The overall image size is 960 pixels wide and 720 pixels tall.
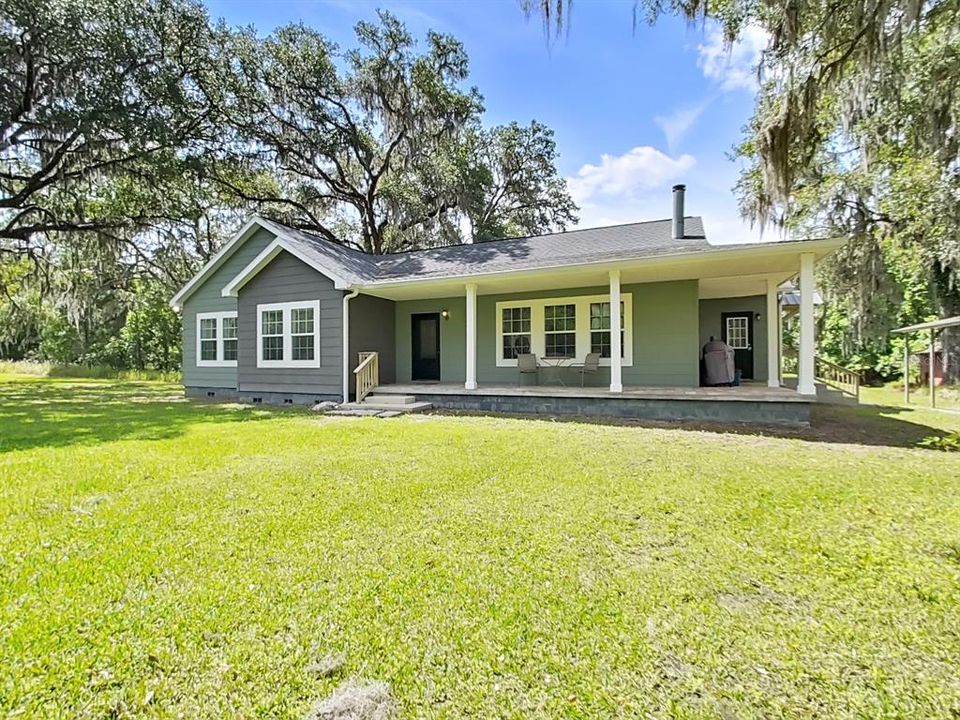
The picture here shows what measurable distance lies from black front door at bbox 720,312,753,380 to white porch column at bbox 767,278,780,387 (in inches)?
54.3

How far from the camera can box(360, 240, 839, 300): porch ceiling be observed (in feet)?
24.0

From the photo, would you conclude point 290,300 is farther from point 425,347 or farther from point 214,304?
point 425,347

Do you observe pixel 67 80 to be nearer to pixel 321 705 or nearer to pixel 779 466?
pixel 321 705

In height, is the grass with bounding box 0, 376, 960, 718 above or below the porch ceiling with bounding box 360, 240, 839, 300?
below

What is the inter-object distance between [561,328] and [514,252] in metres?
2.50

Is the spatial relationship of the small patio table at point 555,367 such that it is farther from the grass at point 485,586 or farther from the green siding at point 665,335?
the grass at point 485,586

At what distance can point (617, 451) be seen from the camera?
18.2ft

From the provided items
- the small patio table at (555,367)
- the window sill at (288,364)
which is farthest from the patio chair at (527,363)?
the window sill at (288,364)

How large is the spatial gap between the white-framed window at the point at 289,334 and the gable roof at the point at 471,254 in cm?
95

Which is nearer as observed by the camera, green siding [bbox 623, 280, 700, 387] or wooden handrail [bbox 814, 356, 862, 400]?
green siding [bbox 623, 280, 700, 387]

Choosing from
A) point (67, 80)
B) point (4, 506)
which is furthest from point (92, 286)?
point (4, 506)

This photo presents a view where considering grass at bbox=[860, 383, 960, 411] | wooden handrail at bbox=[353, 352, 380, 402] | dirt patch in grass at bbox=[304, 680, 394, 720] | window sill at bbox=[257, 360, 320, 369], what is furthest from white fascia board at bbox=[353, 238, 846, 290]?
dirt patch in grass at bbox=[304, 680, 394, 720]

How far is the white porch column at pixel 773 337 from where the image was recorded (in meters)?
9.95

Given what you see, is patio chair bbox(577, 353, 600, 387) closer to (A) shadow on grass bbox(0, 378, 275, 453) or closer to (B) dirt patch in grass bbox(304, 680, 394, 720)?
(A) shadow on grass bbox(0, 378, 275, 453)
